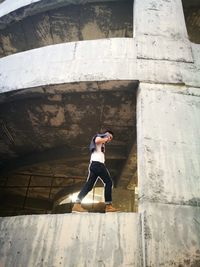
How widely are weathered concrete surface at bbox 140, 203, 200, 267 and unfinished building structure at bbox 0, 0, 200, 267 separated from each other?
0.04 ft

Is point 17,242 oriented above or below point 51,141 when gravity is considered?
below

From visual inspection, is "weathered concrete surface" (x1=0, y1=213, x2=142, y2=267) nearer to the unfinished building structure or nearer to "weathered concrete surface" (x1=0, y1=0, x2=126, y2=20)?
the unfinished building structure

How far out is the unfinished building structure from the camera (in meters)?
3.65

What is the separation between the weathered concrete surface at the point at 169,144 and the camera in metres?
3.95

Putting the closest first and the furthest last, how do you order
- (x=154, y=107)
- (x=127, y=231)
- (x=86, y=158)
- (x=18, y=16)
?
(x=127, y=231) → (x=154, y=107) → (x=18, y=16) → (x=86, y=158)

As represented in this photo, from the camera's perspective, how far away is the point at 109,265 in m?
3.47

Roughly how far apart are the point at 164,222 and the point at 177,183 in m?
0.65

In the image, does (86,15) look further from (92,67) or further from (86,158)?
(86,158)

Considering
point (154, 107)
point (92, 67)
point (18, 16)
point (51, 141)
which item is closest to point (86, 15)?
A: point (18, 16)

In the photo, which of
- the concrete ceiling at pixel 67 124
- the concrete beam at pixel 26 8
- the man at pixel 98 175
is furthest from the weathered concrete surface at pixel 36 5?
the man at pixel 98 175

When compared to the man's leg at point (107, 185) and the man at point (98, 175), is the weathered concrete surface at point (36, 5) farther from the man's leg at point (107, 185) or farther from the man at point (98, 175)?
the man's leg at point (107, 185)

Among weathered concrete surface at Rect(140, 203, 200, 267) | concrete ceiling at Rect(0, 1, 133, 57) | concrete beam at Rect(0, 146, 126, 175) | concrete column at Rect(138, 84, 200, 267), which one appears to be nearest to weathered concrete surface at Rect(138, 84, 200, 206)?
concrete column at Rect(138, 84, 200, 267)

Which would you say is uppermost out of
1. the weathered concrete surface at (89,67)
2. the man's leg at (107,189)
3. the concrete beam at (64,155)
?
the weathered concrete surface at (89,67)

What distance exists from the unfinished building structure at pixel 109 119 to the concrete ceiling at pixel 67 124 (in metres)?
0.03
